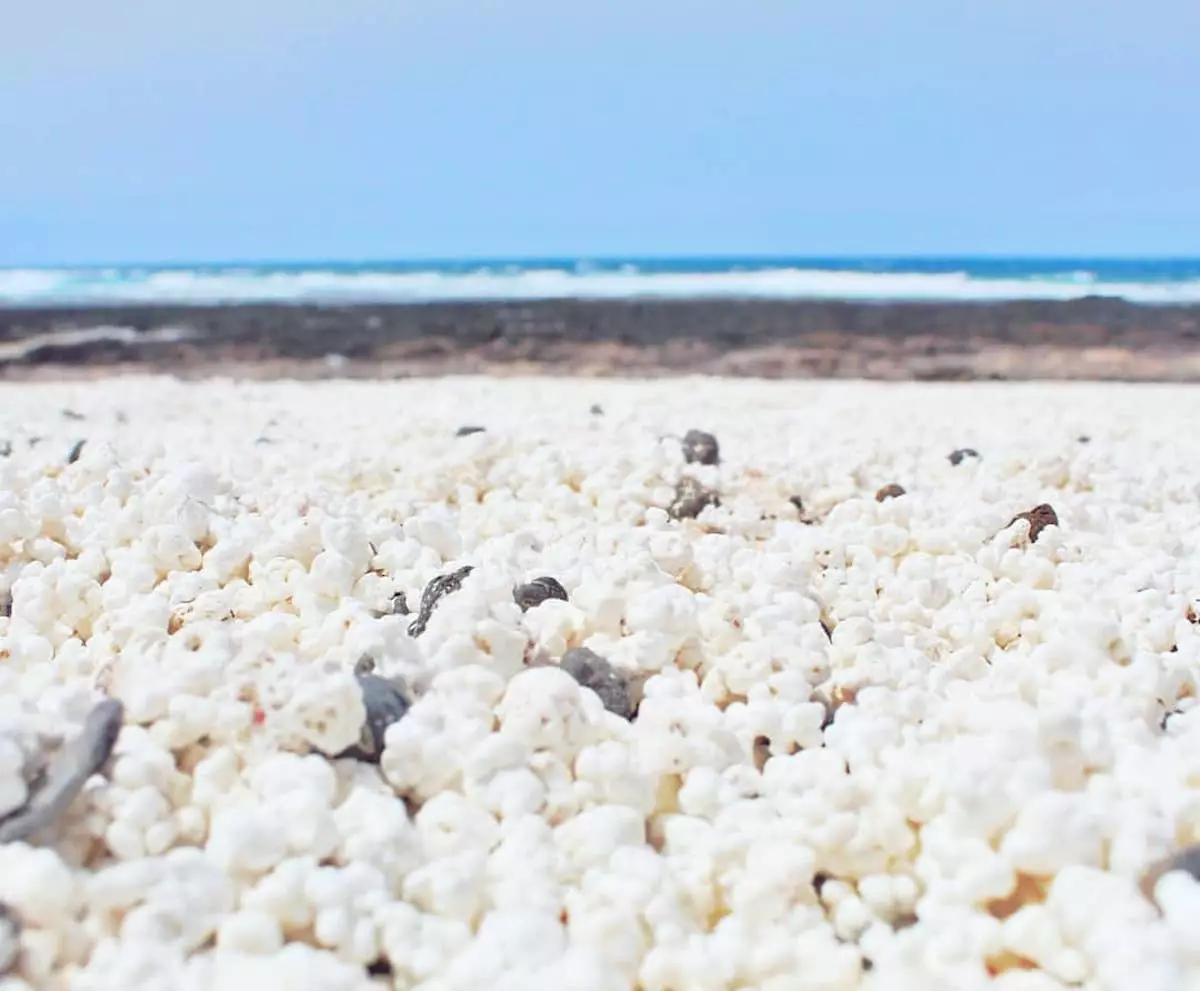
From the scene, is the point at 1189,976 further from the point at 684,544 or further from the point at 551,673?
the point at 684,544

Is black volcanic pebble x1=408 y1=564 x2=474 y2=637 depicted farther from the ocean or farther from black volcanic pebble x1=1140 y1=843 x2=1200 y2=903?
the ocean

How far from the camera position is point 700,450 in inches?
152

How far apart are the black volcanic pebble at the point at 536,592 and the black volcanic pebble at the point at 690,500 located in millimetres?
920

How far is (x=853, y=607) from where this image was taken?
2.24 meters

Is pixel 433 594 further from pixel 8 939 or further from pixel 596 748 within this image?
pixel 8 939

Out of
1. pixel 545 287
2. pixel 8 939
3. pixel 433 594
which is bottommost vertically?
pixel 8 939

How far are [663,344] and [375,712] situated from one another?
9246 mm

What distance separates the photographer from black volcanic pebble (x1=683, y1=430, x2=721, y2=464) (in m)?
3.82

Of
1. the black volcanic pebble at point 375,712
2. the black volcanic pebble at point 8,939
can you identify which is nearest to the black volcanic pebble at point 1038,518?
the black volcanic pebble at point 375,712

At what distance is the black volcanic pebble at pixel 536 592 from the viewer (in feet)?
7.00

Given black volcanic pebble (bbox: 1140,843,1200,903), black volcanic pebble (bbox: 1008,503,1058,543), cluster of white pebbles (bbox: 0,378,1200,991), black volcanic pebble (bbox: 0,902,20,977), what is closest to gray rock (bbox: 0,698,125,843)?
cluster of white pebbles (bbox: 0,378,1200,991)

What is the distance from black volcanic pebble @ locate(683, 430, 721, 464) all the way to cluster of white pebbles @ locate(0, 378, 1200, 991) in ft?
2.83

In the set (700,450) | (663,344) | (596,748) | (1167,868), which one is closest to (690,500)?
(700,450)

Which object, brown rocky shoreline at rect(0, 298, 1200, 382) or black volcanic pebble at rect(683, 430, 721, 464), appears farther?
brown rocky shoreline at rect(0, 298, 1200, 382)
